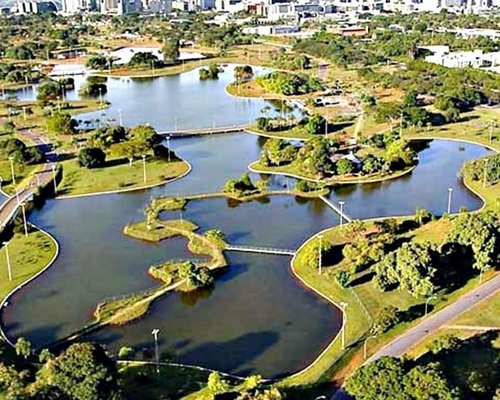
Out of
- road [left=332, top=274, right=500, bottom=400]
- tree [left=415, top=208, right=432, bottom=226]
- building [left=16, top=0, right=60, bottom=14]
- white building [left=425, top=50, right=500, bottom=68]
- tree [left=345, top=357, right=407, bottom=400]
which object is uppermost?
building [left=16, top=0, right=60, bottom=14]

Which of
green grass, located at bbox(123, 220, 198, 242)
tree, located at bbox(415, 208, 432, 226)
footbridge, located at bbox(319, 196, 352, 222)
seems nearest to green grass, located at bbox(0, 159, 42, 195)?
green grass, located at bbox(123, 220, 198, 242)

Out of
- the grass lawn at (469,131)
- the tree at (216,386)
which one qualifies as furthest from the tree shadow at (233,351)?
the grass lawn at (469,131)

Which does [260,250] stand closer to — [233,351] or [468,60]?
[233,351]

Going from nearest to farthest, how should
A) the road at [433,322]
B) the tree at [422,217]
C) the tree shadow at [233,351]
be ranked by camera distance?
the road at [433,322] → the tree shadow at [233,351] → the tree at [422,217]

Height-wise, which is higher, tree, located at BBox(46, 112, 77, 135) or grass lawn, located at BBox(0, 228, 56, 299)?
tree, located at BBox(46, 112, 77, 135)

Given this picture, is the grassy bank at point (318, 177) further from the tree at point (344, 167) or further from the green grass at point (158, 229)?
the green grass at point (158, 229)

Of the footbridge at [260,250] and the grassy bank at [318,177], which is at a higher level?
the grassy bank at [318,177]

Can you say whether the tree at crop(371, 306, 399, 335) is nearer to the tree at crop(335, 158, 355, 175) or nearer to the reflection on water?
the reflection on water

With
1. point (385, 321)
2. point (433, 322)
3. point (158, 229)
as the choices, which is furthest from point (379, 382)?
point (158, 229)
